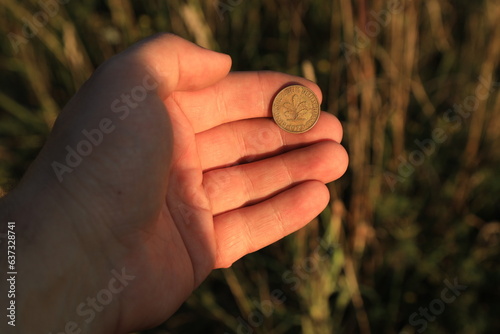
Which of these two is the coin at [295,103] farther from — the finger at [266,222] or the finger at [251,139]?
the finger at [266,222]

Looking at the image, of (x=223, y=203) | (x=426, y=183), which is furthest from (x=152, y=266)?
(x=426, y=183)

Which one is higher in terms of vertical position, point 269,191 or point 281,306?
point 269,191

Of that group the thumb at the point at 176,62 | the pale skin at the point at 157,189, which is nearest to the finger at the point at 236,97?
the pale skin at the point at 157,189

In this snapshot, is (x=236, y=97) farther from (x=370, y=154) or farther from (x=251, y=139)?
(x=370, y=154)

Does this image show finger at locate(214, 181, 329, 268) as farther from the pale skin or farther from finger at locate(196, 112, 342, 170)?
finger at locate(196, 112, 342, 170)

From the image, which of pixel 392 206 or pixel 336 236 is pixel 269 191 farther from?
pixel 392 206

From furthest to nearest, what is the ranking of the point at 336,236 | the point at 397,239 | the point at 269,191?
the point at 397,239, the point at 269,191, the point at 336,236
